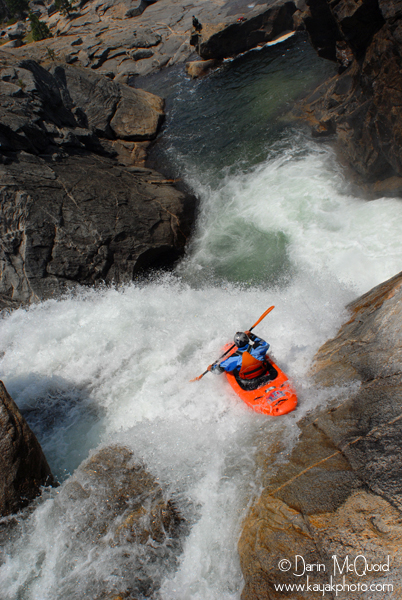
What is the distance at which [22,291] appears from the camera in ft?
26.2

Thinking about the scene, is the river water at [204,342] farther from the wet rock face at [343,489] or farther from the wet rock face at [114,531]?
the wet rock face at [343,489]

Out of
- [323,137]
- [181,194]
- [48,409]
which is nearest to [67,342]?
[48,409]

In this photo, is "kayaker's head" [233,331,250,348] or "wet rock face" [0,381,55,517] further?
"kayaker's head" [233,331,250,348]

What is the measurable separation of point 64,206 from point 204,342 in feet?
16.7

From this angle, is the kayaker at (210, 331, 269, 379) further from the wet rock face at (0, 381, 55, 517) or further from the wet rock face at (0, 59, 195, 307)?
the wet rock face at (0, 59, 195, 307)

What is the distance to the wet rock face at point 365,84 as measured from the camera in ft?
24.2

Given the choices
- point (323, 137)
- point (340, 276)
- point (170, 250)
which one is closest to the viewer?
point (340, 276)

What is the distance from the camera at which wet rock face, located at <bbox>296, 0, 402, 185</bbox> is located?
7.38 metres

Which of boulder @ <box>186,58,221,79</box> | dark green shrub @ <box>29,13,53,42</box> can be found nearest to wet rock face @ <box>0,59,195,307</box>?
boulder @ <box>186,58,221,79</box>

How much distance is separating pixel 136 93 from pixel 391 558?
17997 millimetres

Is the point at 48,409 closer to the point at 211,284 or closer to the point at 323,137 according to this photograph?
the point at 211,284

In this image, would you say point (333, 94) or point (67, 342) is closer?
point (67, 342)

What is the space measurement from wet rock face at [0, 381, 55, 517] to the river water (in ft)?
0.85

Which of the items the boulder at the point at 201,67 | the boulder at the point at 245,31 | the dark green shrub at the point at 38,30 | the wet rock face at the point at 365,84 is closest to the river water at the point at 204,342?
the wet rock face at the point at 365,84
